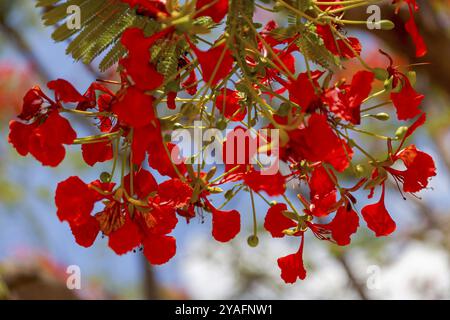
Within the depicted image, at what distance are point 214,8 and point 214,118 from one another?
216 millimetres

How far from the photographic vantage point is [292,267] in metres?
1.07

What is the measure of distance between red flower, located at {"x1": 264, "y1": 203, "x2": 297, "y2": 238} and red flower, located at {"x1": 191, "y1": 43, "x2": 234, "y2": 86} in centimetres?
31

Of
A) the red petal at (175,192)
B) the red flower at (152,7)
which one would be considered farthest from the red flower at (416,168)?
the red flower at (152,7)

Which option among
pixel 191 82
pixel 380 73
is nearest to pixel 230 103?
pixel 191 82

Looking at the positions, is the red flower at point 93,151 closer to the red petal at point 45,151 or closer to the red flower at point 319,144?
the red petal at point 45,151

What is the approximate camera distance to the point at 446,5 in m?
4.04

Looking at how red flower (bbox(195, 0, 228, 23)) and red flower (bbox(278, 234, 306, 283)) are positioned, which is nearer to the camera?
red flower (bbox(195, 0, 228, 23))

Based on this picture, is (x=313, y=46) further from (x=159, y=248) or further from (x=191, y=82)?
(x=159, y=248)

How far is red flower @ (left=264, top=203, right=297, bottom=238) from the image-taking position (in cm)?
104

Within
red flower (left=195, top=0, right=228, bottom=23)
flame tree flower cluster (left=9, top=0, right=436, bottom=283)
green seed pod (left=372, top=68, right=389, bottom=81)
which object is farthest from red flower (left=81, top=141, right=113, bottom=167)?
green seed pod (left=372, top=68, right=389, bottom=81)

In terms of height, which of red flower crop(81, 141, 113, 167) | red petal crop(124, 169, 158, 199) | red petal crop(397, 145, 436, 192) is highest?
red flower crop(81, 141, 113, 167)

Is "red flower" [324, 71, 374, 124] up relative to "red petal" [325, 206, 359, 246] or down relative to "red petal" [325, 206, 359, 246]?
up

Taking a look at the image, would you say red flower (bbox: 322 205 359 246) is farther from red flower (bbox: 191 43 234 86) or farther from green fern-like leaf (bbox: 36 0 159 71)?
green fern-like leaf (bbox: 36 0 159 71)

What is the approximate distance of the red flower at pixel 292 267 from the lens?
3.49ft
